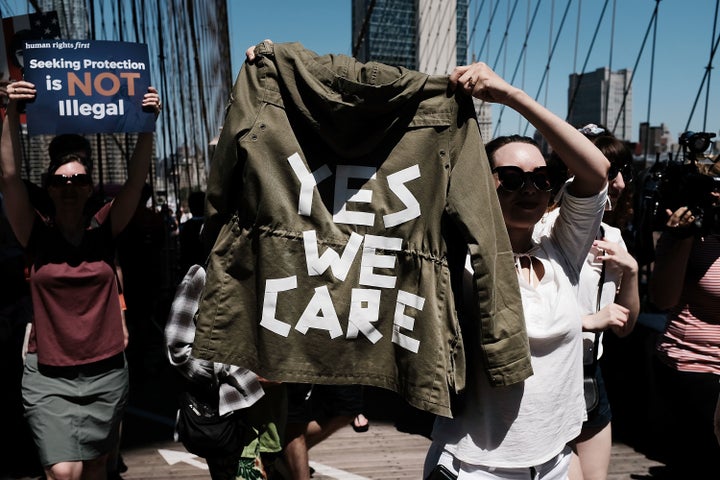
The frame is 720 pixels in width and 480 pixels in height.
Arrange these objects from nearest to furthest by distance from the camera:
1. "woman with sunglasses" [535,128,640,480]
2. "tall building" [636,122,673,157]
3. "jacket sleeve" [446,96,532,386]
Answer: "jacket sleeve" [446,96,532,386] → "woman with sunglasses" [535,128,640,480] → "tall building" [636,122,673,157]

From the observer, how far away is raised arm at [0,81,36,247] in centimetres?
205

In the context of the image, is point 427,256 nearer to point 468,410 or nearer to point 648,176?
point 468,410

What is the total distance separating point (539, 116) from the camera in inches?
52.5

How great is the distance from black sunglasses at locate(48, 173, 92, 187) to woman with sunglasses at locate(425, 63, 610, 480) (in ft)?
4.53

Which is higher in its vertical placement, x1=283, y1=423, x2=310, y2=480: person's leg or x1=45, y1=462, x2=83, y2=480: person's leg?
x1=45, y1=462, x2=83, y2=480: person's leg

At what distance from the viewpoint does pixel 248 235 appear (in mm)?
1403

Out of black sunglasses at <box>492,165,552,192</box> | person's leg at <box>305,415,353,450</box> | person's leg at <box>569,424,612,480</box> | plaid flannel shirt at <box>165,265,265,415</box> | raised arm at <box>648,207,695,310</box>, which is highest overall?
black sunglasses at <box>492,165,552,192</box>

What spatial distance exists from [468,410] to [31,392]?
1.50 m

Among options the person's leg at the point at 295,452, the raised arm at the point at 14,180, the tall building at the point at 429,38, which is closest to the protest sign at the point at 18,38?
the raised arm at the point at 14,180

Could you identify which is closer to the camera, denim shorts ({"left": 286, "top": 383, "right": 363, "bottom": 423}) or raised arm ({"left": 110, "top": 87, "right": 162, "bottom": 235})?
raised arm ({"left": 110, "top": 87, "right": 162, "bottom": 235})

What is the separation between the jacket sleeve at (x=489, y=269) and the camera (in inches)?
50.1

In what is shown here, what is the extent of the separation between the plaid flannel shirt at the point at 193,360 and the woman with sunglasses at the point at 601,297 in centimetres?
96

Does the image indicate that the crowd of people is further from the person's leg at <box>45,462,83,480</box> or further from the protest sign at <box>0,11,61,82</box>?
the protest sign at <box>0,11,61,82</box>

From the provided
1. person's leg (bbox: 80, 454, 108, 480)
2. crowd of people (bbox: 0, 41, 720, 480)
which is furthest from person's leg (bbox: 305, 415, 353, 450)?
person's leg (bbox: 80, 454, 108, 480)
